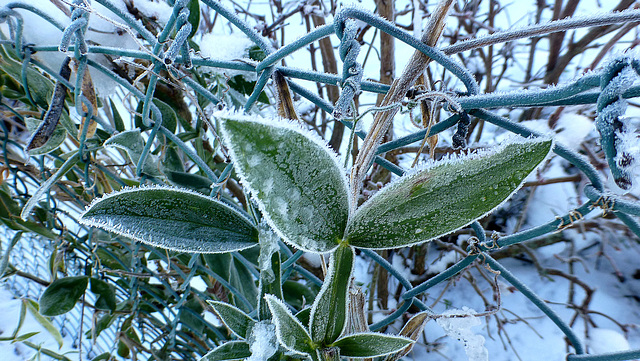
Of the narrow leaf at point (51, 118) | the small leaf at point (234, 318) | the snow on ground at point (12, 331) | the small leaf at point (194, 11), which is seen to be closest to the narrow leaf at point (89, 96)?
the narrow leaf at point (51, 118)

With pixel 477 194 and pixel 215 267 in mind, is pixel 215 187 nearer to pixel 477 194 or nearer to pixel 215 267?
pixel 215 267

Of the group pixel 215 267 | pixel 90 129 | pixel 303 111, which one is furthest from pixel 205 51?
pixel 303 111

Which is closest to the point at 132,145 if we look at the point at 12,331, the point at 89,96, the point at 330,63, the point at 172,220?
the point at 89,96

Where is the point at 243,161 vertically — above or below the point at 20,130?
below

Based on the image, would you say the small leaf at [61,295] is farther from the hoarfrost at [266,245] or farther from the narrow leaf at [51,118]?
the hoarfrost at [266,245]

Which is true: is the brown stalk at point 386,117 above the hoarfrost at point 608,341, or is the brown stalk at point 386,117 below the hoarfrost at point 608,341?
above

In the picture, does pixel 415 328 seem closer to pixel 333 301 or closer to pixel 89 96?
pixel 333 301
